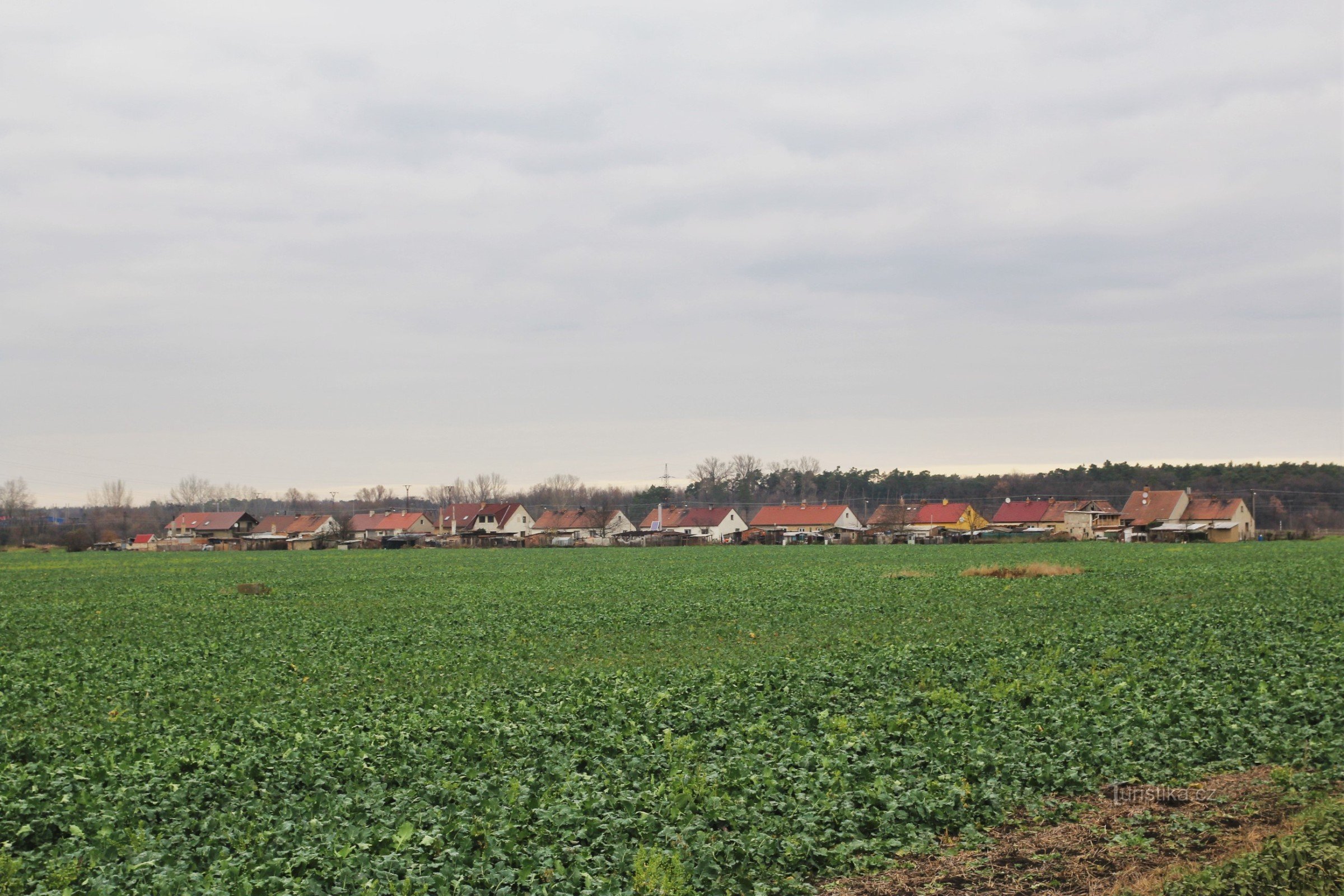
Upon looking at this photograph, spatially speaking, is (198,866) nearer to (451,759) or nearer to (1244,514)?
(451,759)

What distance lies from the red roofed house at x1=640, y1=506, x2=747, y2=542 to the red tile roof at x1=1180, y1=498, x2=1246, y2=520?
6133 centimetres

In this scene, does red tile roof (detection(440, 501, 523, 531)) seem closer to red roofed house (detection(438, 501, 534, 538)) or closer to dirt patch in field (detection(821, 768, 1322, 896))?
red roofed house (detection(438, 501, 534, 538))

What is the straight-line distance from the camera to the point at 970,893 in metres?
7.65

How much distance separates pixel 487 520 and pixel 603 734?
5827 inches

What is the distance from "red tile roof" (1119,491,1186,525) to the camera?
13050cm

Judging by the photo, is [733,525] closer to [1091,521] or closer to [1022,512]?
[1022,512]

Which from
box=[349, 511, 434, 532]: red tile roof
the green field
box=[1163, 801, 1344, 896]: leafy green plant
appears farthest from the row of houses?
box=[1163, 801, 1344, 896]: leafy green plant

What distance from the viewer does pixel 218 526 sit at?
15625cm

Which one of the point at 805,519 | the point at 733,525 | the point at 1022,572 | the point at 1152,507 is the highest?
the point at 1152,507

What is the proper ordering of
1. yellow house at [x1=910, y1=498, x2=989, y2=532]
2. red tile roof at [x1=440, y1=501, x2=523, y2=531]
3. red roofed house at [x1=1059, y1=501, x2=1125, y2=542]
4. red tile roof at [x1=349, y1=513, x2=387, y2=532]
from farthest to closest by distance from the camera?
A: red tile roof at [x1=349, y1=513, x2=387, y2=532] < red tile roof at [x1=440, y1=501, x2=523, y2=531] < yellow house at [x1=910, y1=498, x2=989, y2=532] < red roofed house at [x1=1059, y1=501, x2=1125, y2=542]

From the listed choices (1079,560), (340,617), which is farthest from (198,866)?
(1079,560)

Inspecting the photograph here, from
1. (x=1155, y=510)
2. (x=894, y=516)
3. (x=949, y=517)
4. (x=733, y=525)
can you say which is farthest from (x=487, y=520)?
(x=1155, y=510)

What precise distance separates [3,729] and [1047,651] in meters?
17.6

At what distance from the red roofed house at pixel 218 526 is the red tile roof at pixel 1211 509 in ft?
447
